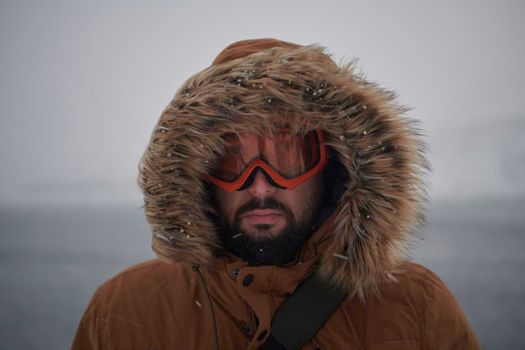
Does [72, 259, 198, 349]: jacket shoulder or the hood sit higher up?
the hood

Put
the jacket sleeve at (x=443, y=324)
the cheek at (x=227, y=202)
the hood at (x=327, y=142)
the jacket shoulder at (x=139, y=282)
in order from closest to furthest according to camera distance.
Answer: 1. the jacket sleeve at (x=443, y=324)
2. the hood at (x=327, y=142)
3. the jacket shoulder at (x=139, y=282)
4. the cheek at (x=227, y=202)

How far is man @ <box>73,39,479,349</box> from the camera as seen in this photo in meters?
1.38

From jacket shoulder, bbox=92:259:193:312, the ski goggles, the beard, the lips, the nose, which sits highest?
the ski goggles

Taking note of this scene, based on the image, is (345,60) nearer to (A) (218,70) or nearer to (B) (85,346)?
(A) (218,70)

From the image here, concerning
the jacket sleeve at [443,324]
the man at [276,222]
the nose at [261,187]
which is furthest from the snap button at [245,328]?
the jacket sleeve at [443,324]

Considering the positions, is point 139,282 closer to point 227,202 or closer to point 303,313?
point 227,202

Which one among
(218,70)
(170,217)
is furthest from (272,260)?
(218,70)

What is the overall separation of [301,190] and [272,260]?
1.10 feet

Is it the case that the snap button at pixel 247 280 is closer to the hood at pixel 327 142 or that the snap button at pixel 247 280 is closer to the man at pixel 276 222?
the man at pixel 276 222

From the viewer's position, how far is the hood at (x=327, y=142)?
1438 mm

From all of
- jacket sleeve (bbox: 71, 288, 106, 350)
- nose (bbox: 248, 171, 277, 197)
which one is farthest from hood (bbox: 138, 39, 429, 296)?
jacket sleeve (bbox: 71, 288, 106, 350)

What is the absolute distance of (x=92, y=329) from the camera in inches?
60.6

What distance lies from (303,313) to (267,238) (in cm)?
34

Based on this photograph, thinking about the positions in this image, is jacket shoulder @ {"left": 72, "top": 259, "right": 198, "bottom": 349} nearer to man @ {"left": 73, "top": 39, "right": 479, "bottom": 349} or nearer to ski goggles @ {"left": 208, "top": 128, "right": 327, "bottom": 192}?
man @ {"left": 73, "top": 39, "right": 479, "bottom": 349}
